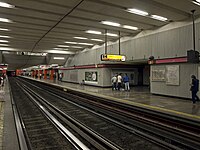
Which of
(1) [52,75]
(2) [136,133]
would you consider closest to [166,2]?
(2) [136,133]

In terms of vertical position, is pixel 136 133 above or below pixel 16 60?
below

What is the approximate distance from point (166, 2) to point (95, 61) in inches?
542

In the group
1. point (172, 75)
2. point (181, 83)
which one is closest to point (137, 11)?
point (172, 75)

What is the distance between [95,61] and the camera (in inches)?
857

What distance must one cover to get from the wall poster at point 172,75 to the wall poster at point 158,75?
1.52 ft

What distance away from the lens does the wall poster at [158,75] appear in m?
12.8

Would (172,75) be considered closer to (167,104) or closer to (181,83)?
(181,83)

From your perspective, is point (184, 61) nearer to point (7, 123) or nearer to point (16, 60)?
point (7, 123)

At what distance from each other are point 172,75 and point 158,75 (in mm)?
1309

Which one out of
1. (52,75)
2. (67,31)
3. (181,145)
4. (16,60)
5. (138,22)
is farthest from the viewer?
(52,75)

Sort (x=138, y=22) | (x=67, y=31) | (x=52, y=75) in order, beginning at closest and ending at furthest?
(x=138, y=22)
(x=67, y=31)
(x=52, y=75)

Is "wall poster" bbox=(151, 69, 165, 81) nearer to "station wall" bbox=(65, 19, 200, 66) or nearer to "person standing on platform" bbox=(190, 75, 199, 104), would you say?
"station wall" bbox=(65, 19, 200, 66)

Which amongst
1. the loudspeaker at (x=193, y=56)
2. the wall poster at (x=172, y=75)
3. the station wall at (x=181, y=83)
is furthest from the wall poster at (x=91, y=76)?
the loudspeaker at (x=193, y=56)

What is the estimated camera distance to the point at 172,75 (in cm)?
1197
